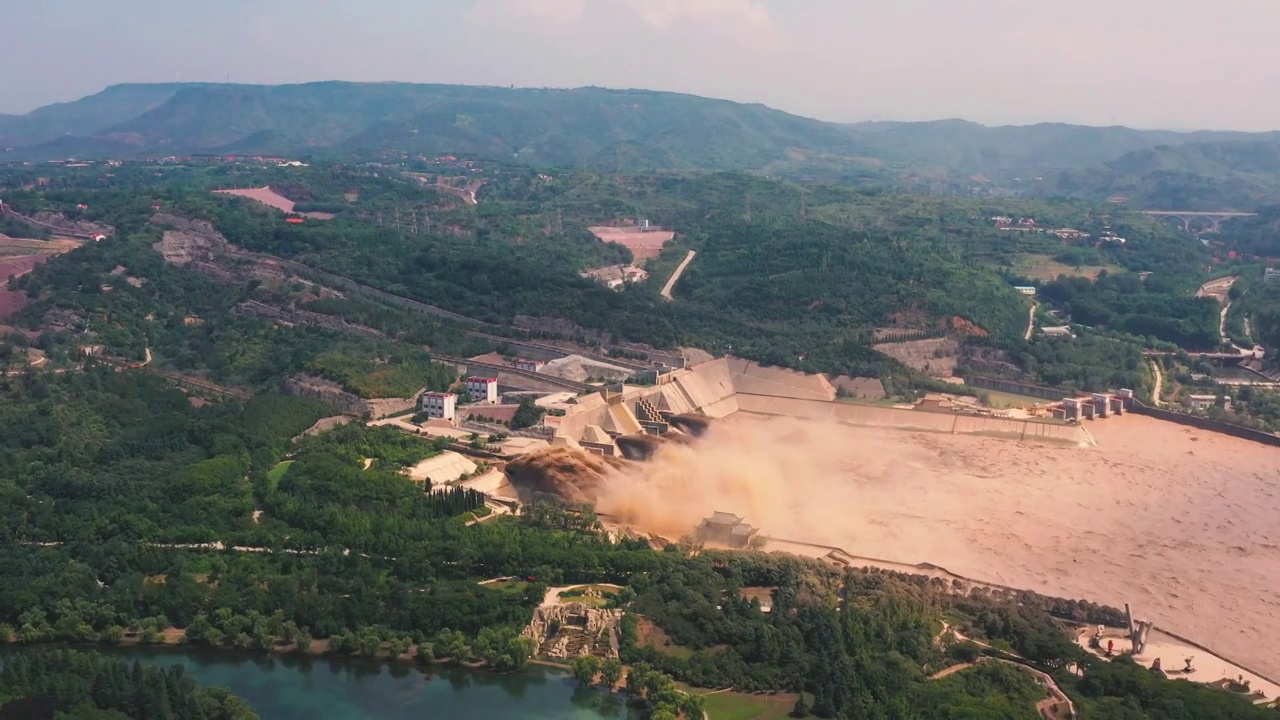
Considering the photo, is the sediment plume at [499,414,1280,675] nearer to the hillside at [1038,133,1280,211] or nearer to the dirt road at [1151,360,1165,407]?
the dirt road at [1151,360,1165,407]

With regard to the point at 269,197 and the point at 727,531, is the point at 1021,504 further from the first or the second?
the point at 269,197

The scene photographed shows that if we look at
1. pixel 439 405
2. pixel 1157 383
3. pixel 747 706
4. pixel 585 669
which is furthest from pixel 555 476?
pixel 1157 383

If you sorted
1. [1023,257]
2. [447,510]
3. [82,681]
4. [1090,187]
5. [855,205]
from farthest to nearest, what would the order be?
[1090,187]
[855,205]
[1023,257]
[447,510]
[82,681]

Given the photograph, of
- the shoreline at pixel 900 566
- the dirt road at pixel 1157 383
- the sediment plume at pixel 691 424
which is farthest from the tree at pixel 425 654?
the dirt road at pixel 1157 383

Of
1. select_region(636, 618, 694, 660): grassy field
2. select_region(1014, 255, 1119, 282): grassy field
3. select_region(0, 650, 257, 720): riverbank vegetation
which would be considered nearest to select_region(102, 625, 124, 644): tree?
select_region(0, 650, 257, 720): riverbank vegetation

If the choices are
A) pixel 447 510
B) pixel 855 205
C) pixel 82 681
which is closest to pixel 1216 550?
pixel 447 510

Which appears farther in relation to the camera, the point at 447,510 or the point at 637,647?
the point at 447,510

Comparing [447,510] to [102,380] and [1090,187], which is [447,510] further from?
[1090,187]
